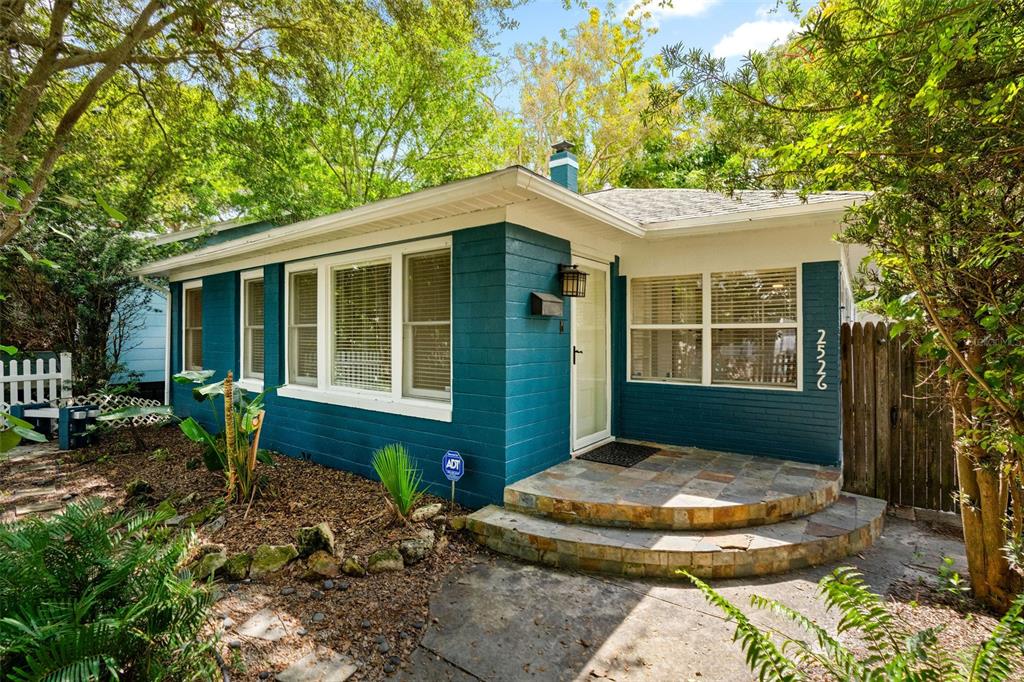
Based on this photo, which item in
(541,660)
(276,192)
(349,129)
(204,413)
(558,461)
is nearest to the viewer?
(541,660)

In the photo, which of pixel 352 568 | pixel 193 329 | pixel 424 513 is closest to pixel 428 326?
pixel 424 513

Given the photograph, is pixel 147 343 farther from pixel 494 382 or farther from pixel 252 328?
pixel 494 382

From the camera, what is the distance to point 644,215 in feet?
18.0

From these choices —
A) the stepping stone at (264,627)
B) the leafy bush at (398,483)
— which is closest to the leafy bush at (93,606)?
the stepping stone at (264,627)

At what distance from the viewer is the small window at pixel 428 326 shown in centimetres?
455

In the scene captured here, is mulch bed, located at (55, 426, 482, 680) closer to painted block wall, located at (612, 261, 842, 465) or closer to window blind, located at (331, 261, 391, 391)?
window blind, located at (331, 261, 391, 391)

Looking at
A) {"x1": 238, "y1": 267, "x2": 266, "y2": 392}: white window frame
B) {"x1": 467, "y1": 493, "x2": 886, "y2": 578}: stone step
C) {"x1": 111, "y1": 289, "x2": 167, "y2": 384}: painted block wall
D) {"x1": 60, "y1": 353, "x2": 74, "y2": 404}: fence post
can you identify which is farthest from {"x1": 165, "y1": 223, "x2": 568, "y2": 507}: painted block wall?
{"x1": 111, "y1": 289, "x2": 167, "y2": 384}: painted block wall

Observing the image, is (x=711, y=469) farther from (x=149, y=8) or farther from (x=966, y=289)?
(x=149, y=8)

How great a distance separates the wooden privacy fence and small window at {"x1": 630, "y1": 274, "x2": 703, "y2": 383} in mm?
1350

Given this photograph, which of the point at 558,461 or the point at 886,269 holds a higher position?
the point at 886,269

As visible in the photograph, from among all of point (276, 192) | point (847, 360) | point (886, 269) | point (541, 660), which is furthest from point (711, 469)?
point (276, 192)

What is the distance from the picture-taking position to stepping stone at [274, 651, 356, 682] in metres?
2.24

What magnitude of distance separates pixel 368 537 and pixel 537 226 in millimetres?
2770

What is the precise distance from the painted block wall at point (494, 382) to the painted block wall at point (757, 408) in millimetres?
1260
